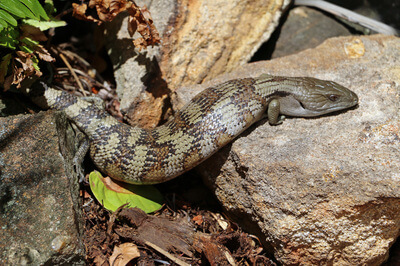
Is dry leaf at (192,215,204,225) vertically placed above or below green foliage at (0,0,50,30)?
below

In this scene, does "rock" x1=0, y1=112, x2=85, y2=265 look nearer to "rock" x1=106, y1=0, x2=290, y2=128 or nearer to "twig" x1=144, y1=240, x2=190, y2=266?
"twig" x1=144, y1=240, x2=190, y2=266

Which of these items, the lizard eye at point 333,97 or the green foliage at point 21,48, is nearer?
the green foliage at point 21,48

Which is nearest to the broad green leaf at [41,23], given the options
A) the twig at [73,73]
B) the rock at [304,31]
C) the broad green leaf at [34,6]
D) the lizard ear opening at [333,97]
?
the broad green leaf at [34,6]

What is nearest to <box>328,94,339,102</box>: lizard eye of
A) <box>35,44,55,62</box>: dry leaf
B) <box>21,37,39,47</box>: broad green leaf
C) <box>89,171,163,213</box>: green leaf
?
<box>89,171,163,213</box>: green leaf

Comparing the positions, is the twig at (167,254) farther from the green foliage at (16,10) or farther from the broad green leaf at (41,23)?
the broad green leaf at (41,23)

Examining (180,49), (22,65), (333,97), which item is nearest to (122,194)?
(22,65)

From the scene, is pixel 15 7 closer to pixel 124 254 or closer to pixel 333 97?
pixel 124 254

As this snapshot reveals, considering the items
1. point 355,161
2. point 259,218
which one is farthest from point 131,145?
point 355,161
